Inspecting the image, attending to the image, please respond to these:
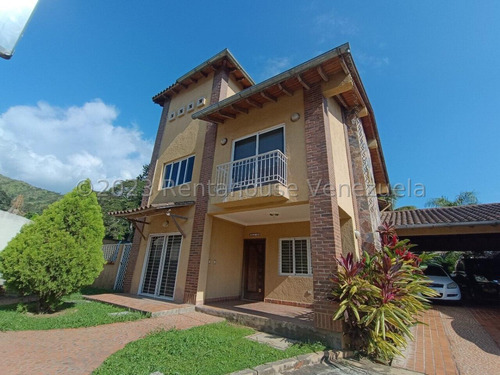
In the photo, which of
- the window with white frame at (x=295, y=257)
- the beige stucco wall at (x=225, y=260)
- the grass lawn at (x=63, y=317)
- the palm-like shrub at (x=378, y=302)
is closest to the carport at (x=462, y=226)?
the window with white frame at (x=295, y=257)

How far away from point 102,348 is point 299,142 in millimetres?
6728

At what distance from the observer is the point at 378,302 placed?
15.0 ft

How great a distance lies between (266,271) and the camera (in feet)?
29.8

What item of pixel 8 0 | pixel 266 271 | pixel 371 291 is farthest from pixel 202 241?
pixel 8 0

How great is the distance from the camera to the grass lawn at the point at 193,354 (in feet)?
11.4

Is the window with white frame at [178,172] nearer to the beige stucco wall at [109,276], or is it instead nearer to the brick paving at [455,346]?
the beige stucco wall at [109,276]

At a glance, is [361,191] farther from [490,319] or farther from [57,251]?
[57,251]

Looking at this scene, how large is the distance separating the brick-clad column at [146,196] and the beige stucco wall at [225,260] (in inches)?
155

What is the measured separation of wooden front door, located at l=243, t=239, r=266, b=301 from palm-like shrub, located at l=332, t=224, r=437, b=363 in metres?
4.78

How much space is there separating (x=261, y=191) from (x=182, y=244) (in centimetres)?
416

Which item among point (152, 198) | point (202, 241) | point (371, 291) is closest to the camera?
point (371, 291)

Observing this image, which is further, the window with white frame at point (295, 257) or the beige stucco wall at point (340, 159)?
the window with white frame at point (295, 257)

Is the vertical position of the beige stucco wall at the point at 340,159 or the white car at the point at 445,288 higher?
the beige stucco wall at the point at 340,159

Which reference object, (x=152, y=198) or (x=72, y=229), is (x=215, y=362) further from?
(x=152, y=198)
